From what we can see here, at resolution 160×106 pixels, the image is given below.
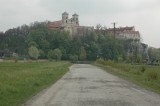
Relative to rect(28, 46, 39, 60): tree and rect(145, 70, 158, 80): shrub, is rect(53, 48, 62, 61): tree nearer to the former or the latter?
rect(28, 46, 39, 60): tree

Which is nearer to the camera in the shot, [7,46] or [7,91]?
[7,91]

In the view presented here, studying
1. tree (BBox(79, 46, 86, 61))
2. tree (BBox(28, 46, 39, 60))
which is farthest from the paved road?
tree (BBox(79, 46, 86, 61))

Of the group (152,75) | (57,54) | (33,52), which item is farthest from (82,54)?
(152,75)

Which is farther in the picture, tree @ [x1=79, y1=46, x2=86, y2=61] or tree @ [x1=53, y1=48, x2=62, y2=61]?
tree @ [x1=79, y1=46, x2=86, y2=61]

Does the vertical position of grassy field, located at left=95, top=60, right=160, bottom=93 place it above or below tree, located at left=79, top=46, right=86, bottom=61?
below

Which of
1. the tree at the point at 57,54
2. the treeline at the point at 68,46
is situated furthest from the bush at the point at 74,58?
the tree at the point at 57,54

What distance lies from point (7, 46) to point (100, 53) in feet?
160

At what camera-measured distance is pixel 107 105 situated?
14.8m

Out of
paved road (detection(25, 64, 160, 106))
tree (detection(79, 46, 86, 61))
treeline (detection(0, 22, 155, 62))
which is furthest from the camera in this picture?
treeline (detection(0, 22, 155, 62))

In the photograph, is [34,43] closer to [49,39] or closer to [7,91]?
[49,39]

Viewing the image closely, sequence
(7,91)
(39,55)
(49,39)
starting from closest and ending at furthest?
(7,91) → (39,55) → (49,39)

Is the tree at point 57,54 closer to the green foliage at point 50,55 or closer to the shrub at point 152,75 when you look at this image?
the green foliage at point 50,55

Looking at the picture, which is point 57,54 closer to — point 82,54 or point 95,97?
point 82,54

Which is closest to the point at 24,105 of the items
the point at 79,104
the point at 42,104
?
the point at 42,104
